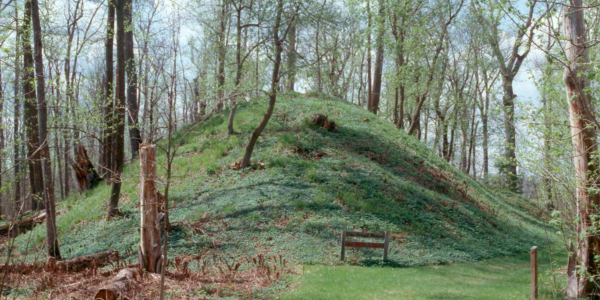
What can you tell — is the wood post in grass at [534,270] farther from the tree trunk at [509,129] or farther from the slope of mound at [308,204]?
the slope of mound at [308,204]

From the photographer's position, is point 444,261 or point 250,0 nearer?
point 444,261

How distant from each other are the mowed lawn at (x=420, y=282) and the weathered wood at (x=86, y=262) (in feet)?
14.0

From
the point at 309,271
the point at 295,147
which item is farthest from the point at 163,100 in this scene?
the point at 295,147

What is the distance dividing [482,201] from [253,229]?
37.1 ft

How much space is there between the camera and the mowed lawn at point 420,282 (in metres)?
7.46

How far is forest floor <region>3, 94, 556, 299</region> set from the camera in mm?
9594

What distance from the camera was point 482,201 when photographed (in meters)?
17.5

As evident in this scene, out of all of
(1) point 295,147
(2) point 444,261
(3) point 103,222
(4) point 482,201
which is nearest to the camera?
(2) point 444,261

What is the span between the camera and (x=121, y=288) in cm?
635

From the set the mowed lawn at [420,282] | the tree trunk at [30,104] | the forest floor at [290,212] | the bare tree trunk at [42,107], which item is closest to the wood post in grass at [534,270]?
the mowed lawn at [420,282]

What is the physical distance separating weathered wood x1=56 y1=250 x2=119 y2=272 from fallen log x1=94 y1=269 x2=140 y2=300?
1.23 meters

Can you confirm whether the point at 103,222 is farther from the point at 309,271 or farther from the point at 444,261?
the point at 444,261

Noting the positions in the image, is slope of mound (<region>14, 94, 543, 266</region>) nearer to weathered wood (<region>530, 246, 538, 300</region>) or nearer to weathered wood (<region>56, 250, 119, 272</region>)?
weathered wood (<region>56, 250, 119, 272</region>)

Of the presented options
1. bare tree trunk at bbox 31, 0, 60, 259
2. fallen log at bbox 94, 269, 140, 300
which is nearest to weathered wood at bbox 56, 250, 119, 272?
bare tree trunk at bbox 31, 0, 60, 259
